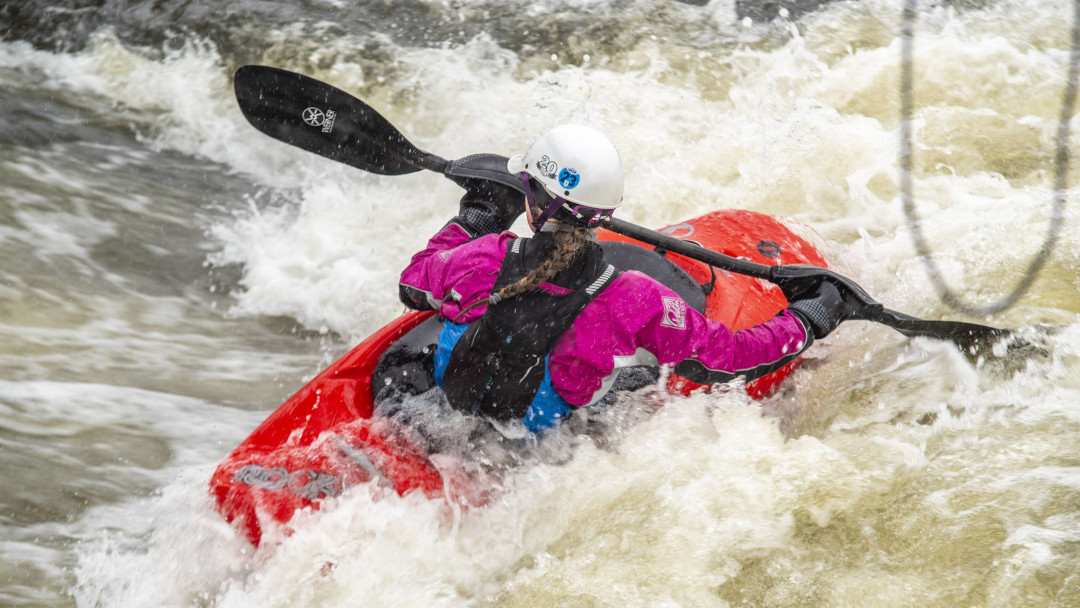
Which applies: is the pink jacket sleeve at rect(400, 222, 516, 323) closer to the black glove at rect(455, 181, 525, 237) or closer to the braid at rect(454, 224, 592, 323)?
the braid at rect(454, 224, 592, 323)

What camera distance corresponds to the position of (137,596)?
2480 millimetres

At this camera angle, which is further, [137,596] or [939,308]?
[939,308]

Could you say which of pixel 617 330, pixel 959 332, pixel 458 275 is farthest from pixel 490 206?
pixel 959 332

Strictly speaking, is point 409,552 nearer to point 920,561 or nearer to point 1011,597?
point 920,561

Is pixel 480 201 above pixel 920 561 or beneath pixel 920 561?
above

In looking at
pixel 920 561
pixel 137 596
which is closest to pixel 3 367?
pixel 137 596

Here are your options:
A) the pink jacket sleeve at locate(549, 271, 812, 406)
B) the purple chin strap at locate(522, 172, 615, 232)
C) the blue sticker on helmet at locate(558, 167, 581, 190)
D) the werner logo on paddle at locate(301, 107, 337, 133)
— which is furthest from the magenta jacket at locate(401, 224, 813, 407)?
the werner logo on paddle at locate(301, 107, 337, 133)

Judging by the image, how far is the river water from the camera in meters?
2.42

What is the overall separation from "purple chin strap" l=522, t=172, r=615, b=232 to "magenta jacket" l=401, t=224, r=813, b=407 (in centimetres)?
13

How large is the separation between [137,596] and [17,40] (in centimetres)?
577

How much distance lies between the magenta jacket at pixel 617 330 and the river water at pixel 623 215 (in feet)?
1.47

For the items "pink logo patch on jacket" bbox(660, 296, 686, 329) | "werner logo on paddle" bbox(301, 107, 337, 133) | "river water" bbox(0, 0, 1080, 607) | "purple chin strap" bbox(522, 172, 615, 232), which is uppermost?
"werner logo on paddle" bbox(301, 107, 337, 133)

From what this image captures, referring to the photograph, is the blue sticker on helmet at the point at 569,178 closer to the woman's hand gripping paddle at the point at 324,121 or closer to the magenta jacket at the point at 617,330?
the magenta jacket at the point at 617,330

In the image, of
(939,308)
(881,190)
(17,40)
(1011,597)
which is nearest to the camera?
(1011,597)
